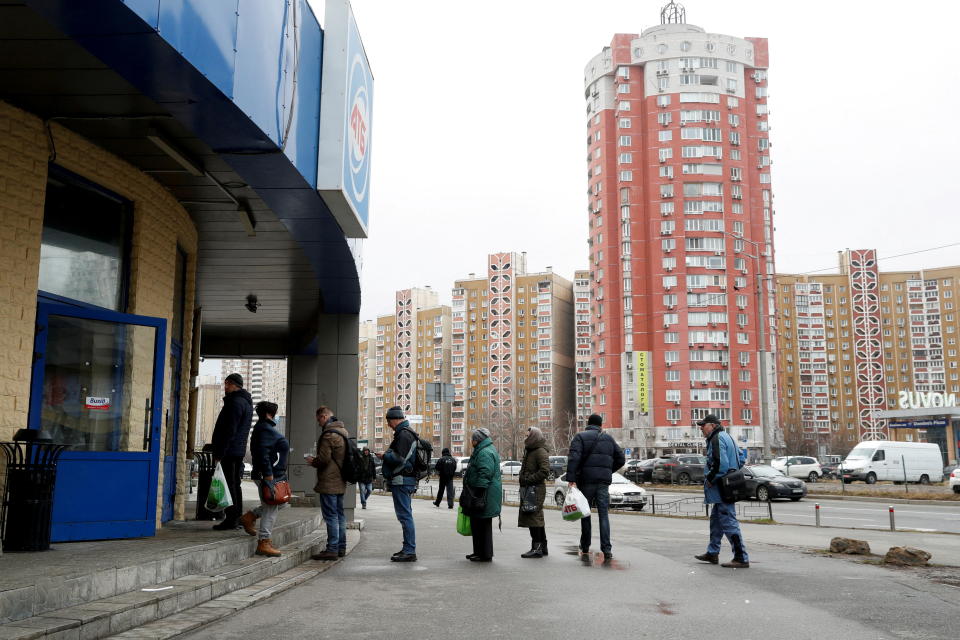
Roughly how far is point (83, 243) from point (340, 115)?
3.20 m

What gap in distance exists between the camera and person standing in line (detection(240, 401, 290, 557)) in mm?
9148

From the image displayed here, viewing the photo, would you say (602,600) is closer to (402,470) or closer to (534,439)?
(402,470)

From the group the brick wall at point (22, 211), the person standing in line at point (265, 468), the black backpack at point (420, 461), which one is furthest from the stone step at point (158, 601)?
the brick wall at point (22, 211)

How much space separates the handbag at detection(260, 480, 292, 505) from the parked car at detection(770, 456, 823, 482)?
40.0 m

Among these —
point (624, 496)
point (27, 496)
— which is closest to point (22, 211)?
point (27, 496)

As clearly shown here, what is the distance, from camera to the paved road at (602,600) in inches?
244

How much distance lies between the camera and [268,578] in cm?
862

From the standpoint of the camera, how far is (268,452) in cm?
925

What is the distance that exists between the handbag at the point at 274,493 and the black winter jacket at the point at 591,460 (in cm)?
367

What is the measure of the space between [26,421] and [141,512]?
1.64m

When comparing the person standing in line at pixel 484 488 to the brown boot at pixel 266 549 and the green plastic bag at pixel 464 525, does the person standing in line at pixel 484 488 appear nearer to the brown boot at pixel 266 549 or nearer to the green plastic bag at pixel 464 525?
the green plastic bag at pixel 464 525

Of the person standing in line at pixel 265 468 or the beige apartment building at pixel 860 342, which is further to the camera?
the beige apartment building at pixel 860 342

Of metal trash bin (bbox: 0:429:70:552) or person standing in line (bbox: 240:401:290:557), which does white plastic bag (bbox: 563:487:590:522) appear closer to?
person standing in line (bbox: 240:401:290:557)

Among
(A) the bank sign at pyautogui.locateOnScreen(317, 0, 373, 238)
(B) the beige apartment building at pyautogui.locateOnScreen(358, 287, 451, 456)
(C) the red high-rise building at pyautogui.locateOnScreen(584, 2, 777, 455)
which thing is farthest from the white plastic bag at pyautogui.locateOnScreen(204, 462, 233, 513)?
(B) the beige apartment building at pyautogui.locateOnScreen(358, 287, 451, 456)
